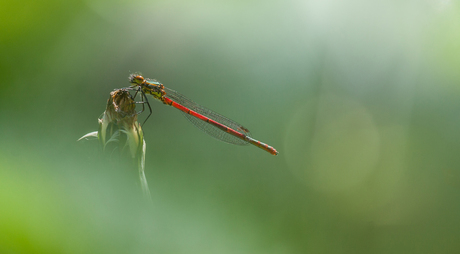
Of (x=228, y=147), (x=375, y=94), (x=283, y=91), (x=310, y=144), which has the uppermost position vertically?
(x=375, y=94)

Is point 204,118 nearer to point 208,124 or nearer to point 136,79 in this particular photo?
point 208,124

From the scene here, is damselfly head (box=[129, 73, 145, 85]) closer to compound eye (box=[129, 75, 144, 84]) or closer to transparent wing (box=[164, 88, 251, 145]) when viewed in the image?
compound eye (box=[129, 75, 144, 84])

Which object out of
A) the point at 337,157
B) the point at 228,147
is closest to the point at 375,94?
the point at 337,157

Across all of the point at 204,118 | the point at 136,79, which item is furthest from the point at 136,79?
the point at 204,118

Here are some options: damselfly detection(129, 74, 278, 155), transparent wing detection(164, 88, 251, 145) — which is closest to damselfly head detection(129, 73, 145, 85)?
damselfly detection(129, 74, 278, 155)

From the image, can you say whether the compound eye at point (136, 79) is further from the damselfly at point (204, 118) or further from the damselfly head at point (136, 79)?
the damselfly at point (204, 118)

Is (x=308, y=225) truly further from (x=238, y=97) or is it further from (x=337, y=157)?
(x=238, y=97)

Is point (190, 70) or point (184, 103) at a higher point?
point (190, 70)

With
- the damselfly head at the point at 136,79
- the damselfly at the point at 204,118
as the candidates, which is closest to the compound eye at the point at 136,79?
the damselfly head at the point at 136,79
